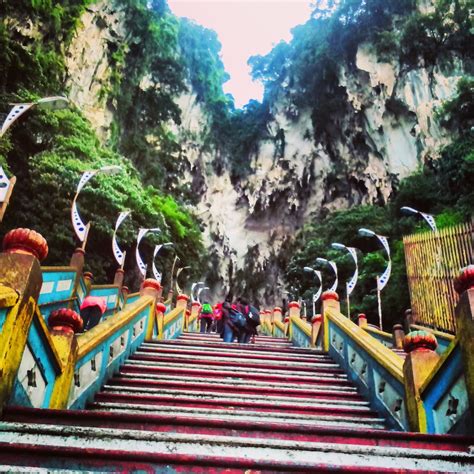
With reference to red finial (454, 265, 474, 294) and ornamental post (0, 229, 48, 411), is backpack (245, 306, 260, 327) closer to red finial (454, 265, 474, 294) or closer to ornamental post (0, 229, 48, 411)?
red finial (454, 265, 474, 294)

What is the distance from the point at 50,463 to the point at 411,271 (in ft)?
40.6

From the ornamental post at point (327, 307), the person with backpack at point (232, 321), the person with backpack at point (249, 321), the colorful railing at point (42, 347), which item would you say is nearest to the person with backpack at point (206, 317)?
the person with backpack at point (232, 321)

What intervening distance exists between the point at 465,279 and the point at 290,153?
104ft

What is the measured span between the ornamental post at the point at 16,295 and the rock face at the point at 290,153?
68.4 ft

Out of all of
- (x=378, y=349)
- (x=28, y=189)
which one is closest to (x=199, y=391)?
(x=378, y=349)

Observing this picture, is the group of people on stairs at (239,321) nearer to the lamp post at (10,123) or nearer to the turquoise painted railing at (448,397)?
the lamp post at (10,123)

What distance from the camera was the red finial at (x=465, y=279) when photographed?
2.46 m

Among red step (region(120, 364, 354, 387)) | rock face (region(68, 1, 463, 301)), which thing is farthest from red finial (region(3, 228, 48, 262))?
rock face (region(68, 1, 463, 301))

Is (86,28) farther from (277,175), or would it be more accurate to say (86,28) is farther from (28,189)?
(277,175)

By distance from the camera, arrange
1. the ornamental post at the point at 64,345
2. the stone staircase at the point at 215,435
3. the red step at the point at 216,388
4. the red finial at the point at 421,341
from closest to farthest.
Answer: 1. the stone staircase at the point at 215,435
2. the ornamental post at the point at 64,345
3. the red finial at the point at 421,341
4. the red step at the point at 216,388

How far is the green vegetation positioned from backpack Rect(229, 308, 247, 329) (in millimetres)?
9805

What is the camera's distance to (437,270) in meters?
11.4

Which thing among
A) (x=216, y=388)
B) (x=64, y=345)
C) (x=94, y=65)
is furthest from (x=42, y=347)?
(x=94, y=65)

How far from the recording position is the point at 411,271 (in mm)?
12703
